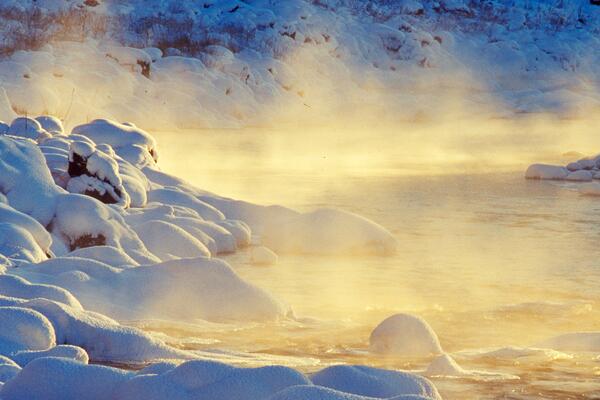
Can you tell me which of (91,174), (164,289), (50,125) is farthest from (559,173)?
(164,289)

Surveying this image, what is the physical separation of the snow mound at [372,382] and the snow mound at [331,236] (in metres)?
5.46

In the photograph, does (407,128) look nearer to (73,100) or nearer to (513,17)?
(73,100)

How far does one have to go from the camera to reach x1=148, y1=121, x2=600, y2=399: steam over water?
5.91 m

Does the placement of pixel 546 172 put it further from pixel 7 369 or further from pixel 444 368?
pixel 7 369

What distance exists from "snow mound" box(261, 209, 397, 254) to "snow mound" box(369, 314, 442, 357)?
11.9 feet

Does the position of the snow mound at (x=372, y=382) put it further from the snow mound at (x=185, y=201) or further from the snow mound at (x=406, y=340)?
the snow mound at (x=185, y=201)

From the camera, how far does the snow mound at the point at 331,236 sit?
9.73 metres

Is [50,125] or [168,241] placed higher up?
[168,241]

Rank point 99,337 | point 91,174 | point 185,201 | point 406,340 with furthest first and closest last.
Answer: point 185,201 < point 91,174 < point 406,340 < point 99,337

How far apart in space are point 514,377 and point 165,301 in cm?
215

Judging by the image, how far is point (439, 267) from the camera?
9172mm

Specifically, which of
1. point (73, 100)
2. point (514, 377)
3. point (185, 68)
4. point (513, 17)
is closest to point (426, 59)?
point (513, 17)

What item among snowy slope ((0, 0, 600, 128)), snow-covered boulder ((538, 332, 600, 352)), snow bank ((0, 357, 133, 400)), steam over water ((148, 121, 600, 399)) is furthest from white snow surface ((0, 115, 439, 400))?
snowy slope ((0, 0, 600, 128))

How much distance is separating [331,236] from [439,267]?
101 cm
